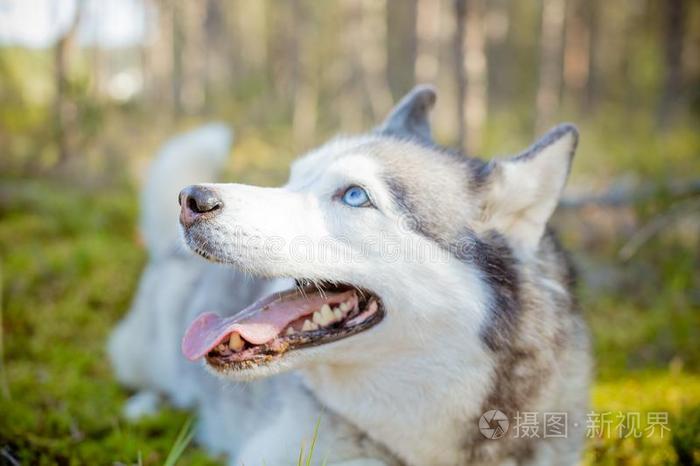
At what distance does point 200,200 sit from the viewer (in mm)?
2062

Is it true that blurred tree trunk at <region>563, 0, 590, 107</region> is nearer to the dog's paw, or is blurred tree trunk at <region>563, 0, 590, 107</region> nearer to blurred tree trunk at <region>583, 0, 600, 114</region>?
blurred tree trunk at <region>583, 0, 600, 114</region>

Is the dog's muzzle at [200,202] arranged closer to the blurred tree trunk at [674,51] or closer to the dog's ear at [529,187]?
the dog's ear at [529,187]

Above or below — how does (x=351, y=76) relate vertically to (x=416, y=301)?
below

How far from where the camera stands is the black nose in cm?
207

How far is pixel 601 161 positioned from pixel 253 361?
1176 cm

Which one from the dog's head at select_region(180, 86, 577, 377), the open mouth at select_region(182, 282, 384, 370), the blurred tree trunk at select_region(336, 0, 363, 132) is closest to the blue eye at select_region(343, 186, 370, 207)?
the dog's head at select_region(180, 86, 577, 377)

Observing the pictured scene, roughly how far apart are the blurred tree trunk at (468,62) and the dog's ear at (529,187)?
4.05 metres

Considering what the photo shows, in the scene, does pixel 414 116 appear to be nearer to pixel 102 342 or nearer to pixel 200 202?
pixel 200 202

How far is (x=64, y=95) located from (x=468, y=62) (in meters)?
Result: 4.80

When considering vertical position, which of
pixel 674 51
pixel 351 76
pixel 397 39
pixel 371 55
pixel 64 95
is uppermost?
pixel 64 95

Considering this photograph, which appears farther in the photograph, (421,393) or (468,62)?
(468,62)

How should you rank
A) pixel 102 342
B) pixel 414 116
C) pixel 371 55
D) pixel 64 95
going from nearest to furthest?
pixel 414 116, pixel 102 342, pixel 64 95, pixel 371 55

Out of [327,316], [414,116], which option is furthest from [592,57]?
[327,316]

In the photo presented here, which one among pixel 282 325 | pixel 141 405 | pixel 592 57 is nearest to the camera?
pixel 282 325
